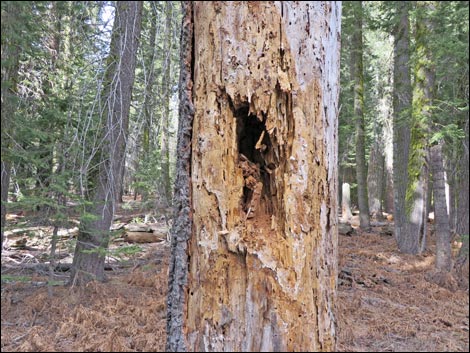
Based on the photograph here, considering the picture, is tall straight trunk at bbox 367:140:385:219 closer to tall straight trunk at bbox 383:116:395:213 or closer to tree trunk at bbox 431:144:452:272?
tall straight trunk at bbox 383:116:395:213

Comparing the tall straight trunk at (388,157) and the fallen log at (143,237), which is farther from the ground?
the tall straight trunk at (388,157)

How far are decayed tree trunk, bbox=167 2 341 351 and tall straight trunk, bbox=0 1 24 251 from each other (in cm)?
332

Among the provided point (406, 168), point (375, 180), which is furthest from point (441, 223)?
point (375, 180)

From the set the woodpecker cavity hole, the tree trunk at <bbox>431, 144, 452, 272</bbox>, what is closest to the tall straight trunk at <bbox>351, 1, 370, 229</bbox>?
the tree trunk at <bbox>431, 144, 452, 272</bbox>

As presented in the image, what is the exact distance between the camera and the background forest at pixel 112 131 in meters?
5.02

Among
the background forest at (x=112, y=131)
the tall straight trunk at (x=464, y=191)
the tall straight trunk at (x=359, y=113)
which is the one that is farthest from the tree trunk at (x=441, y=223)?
the tall straight trunk at (x=359, y=113)

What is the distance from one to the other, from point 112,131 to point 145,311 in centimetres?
257

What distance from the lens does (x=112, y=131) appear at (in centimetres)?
538

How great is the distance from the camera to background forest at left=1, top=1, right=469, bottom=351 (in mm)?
5023

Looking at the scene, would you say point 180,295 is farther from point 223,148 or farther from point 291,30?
point 291,30

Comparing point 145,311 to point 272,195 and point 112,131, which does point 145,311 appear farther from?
point 272,195

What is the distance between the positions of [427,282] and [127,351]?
637cm

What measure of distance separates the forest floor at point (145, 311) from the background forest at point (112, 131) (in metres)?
0.07

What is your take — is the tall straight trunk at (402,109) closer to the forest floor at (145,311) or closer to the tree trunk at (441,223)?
the tree trunk at (441,223)
